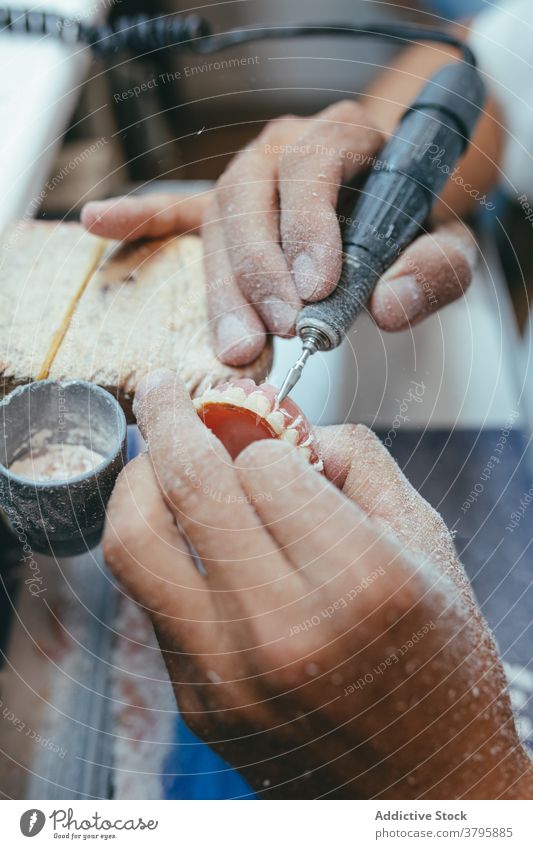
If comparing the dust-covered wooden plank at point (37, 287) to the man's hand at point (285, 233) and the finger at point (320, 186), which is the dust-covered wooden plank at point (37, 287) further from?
the finger at point (320, 186)

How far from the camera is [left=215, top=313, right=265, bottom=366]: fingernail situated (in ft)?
1.37

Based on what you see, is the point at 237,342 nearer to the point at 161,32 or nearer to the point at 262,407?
the point at 262,407

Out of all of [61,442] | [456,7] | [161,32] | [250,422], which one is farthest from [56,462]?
[456,7]

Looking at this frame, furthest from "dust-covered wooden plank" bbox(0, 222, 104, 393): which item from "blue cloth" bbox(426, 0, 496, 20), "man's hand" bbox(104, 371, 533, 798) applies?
"blue cloth" bbox(426, 0, 496, 20)

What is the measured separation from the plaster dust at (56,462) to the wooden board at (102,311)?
0.12 ft

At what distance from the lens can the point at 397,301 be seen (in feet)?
1.40

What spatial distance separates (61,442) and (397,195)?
256 mm

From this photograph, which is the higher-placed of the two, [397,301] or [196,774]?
[397,301]

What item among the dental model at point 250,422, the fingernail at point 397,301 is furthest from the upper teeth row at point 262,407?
the fingernail at point 397,301

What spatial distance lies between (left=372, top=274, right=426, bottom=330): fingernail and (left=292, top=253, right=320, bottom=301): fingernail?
0.05 meters

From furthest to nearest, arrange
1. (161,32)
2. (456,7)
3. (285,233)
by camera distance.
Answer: (456,7) → (161,32) → (285,233)

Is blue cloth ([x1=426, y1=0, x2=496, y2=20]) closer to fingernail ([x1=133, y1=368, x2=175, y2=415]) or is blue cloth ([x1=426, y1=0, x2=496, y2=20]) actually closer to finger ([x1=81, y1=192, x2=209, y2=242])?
finger ([x1=81, y1=192, x2=209, y2=242])

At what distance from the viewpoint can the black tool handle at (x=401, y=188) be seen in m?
0.39
